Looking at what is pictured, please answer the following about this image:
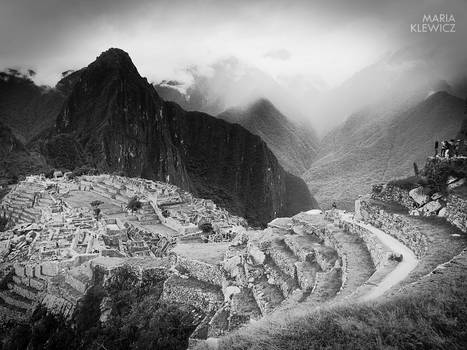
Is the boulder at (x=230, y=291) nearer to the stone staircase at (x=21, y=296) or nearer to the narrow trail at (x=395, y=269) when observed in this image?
the narrow trail at (x=395, y=269)

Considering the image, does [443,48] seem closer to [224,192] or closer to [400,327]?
[224,192]

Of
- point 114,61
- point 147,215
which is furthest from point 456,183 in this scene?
point 114,61

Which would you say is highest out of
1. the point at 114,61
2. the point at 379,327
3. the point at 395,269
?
the point at 114,61

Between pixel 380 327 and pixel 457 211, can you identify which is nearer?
pixel 380 327

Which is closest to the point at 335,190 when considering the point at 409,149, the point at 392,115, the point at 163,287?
the point at 409,149

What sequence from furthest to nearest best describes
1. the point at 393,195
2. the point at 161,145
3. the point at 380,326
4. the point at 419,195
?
the point at 161,145 → the point at 393,195 → the point at 419,195 → the point at 380,326

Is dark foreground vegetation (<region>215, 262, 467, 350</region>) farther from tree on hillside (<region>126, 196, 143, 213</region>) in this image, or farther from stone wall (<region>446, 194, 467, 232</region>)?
tree on hillside (<region>126, 196, 143, 213</region>)

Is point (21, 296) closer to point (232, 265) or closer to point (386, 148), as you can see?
point (232, 265)

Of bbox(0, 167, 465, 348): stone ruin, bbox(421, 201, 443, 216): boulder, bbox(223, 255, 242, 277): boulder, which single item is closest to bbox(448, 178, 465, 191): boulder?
bbox(421, 201, 443, 216): boulder
